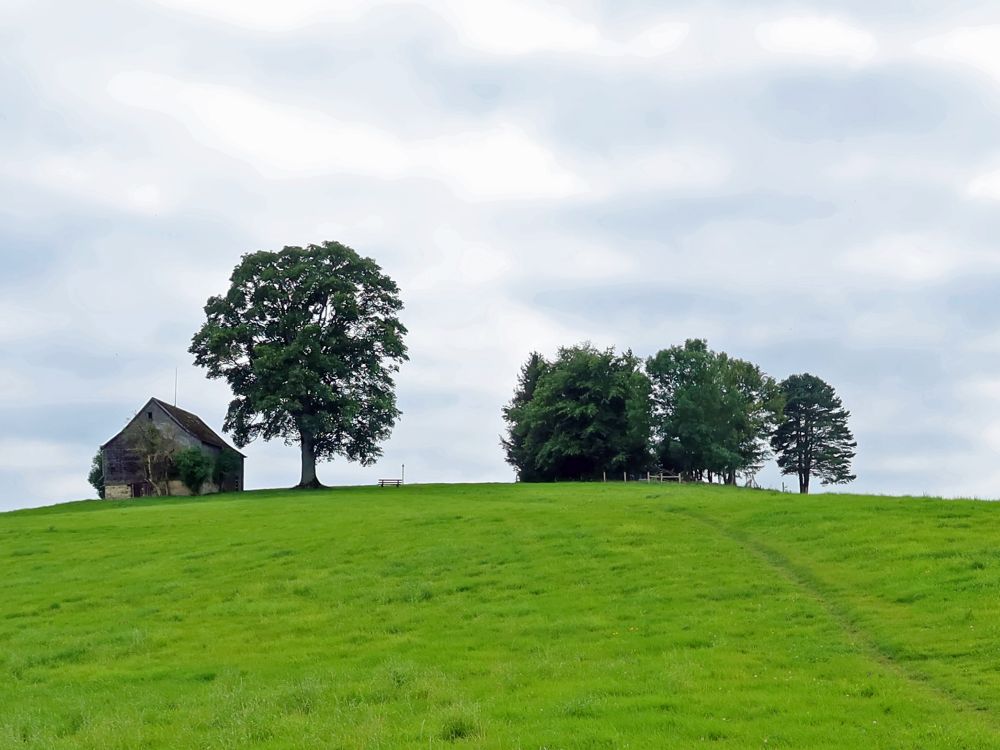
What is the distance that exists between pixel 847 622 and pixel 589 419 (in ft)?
224

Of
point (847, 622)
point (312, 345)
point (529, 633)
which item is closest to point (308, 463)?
point (312, 345)

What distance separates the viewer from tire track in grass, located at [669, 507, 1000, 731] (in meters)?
14.7

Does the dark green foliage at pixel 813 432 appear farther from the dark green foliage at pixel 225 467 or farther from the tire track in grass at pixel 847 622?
the tire track in grass at pixel 847 622

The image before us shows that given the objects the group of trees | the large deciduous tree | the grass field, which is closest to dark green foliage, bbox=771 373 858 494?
the group of trees

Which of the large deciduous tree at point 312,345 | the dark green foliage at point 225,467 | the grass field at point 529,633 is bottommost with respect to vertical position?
the grass field at point 529,633

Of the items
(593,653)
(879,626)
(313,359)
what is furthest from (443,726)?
(313,359)

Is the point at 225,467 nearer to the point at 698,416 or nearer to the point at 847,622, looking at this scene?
the point at 698,416

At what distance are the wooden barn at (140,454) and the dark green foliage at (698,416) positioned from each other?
Result: 139 feet

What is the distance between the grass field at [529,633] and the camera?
1434cm

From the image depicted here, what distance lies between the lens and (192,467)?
8038 cm

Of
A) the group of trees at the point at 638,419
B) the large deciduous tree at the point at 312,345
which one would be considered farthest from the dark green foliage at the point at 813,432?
the large deciduous tree at the point at 312,345

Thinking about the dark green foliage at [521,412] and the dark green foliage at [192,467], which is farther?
the dark green foliage at [521,412]

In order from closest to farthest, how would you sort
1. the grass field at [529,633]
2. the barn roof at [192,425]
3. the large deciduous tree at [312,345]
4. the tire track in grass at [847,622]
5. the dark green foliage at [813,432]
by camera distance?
the grass field at [529,633] < the tire track in grass at [847,622] < the large deciduous tree at [312,345] < the barn roof at [192,425] < the dark green foliage at [813,432]

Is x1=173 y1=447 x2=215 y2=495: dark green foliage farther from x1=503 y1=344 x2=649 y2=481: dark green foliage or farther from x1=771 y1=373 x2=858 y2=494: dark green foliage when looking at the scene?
x1=771 y1=373 x2=858 y2=494: dark green foliage
